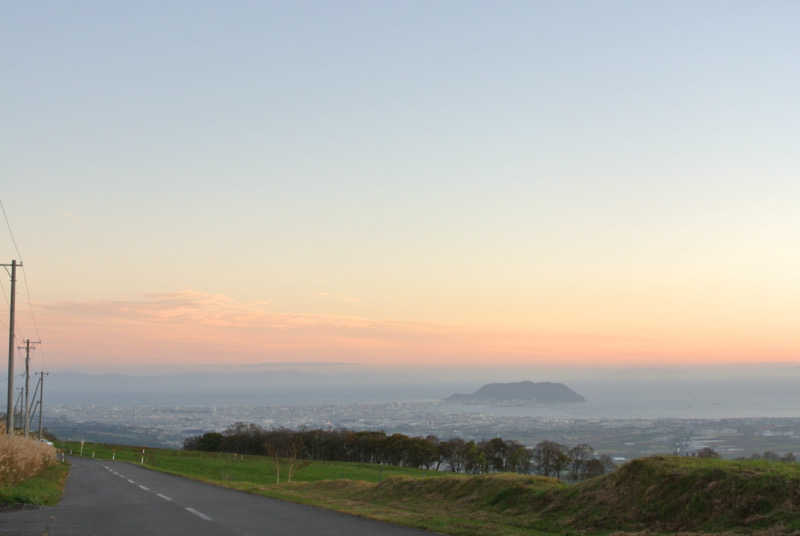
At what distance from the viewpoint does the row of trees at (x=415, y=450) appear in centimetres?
7425

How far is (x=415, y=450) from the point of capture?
101750 millimetres

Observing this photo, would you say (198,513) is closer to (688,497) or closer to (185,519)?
(185,519)

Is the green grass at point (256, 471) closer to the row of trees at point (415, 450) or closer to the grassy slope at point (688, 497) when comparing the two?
the row of trees at point (415, 450)

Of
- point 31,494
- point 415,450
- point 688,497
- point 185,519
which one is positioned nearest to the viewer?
point 688,497

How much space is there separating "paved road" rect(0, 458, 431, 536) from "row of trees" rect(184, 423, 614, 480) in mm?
42620

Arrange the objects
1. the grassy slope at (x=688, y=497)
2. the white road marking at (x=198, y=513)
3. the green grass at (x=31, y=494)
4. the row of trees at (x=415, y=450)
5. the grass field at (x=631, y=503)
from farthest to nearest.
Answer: the row of trees at (x=415, y=450) < the green grass at (x=31, y=494) < the white road marking at (x=198, y=513) < the grass field at (x=631, y=503) < the grassy slope at (x=688, y=497)

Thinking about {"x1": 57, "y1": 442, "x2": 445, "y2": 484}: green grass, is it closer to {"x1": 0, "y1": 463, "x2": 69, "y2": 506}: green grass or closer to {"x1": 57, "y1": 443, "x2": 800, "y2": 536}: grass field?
{"x1": 0, "y1": 463, "x2": 69, "y2": 506}: green grass

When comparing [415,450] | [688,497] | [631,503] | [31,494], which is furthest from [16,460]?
[415,450]

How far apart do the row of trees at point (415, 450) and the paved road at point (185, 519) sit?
4262 centimetres

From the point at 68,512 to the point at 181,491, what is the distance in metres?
8.89

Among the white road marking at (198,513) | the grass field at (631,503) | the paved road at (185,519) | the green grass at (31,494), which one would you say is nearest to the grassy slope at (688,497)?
the grass field at (631,503)

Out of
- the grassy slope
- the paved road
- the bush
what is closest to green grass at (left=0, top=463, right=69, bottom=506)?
the bush

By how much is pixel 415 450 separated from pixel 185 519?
289 feet

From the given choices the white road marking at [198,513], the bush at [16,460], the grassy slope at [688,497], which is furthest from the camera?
the bush at [16,460]
